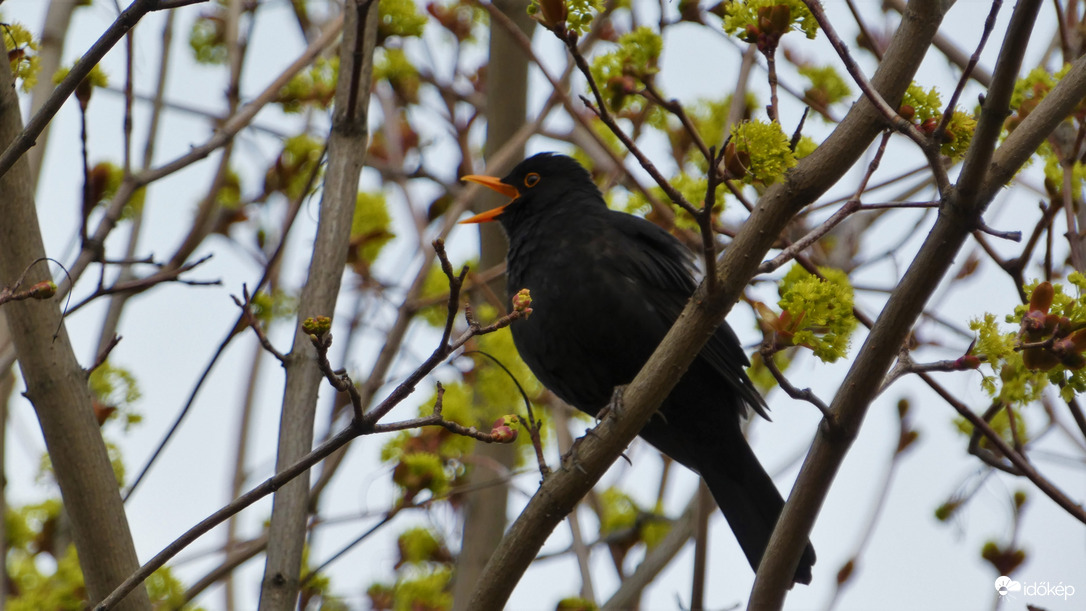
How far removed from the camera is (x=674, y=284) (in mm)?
4180

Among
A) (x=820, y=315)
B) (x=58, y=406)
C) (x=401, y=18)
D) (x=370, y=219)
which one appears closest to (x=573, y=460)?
(x=820, y=315)

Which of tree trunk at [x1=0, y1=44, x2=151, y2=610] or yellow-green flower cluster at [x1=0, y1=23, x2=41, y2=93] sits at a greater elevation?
yellow-green flower cluster at [x1=0, y1=23, x2=41, y2=93]

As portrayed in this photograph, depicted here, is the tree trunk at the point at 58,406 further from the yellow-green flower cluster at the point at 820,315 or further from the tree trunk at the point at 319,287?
the yellow-green flower cluster at the point at 820,315

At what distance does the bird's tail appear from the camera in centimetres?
419

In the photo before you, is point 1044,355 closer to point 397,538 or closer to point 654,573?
point 654,573

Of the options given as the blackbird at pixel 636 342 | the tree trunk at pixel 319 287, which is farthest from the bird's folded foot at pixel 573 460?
the blackbird at pixel 636 342

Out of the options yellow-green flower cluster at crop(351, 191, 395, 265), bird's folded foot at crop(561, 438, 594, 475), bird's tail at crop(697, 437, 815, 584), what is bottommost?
bird's folded foot at crop(561, 438, 594, 475)

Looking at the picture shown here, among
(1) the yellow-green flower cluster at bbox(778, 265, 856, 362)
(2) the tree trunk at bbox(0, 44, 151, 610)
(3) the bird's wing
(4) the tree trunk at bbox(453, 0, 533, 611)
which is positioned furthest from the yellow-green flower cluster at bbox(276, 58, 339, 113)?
(1) the yellow-green flower cluster at bbox(778, 265, 856, 362)

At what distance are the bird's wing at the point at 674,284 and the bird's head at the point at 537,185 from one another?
438mm

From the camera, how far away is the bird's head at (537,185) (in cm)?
481

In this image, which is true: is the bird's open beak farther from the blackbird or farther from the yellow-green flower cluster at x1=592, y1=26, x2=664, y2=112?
the yellow-green flower cluster at x1=592, y1=26, x2=664, y2=112

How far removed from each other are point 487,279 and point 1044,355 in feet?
9.25

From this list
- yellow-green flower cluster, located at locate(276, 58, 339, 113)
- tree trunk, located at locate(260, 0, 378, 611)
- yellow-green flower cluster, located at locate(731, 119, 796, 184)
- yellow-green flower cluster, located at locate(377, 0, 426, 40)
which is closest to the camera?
yellow-green flower cluster, located at locate(731, 119, 796, 184)

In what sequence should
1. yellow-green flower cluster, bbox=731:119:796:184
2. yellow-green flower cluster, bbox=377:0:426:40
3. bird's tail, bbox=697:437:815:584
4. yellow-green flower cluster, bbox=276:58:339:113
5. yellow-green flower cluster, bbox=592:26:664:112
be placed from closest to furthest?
yellow-green flower cluster, bbox=731:119:796:184 < yellow-green flower cluster, bbox=592:26:664:112 < yellow-green flower cluster, bbox=377:0:426:40 < bird's tail, bbox=697:437:815:584 < yellow-green flower cluster, bbox=276:58:339:113
